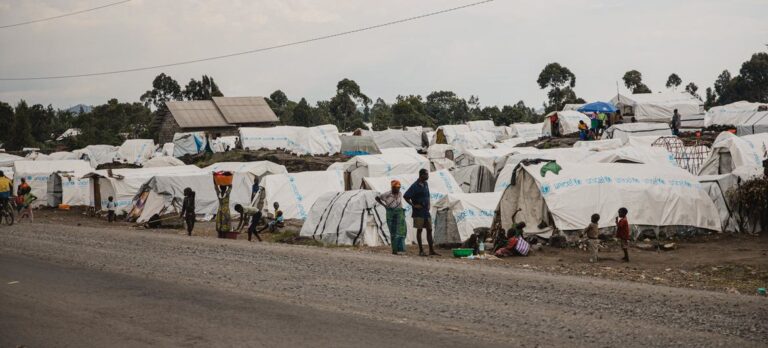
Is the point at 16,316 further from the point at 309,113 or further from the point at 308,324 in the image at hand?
the point at 309,113

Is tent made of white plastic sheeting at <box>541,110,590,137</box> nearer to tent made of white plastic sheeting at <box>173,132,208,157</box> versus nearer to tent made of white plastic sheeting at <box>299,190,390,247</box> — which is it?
tent made of white plastic sheeting at <box>173,132,208,157</box>

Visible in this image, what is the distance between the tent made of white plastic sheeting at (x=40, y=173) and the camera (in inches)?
1553

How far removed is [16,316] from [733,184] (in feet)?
53.2

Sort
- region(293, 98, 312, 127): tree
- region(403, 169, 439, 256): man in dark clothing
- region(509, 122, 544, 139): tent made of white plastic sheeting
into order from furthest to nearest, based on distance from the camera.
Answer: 1. region(293, 98, 312, 127): tree
2. region(509, 122, 544, 139): tent made of white plastic sheeting
3. region(403, 169, 439, 256): man in dark clothing

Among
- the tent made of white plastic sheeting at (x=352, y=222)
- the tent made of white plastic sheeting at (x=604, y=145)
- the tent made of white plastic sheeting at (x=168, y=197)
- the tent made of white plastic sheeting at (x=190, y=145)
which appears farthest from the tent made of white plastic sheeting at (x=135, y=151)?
the tent made of white plastic sheeting at (x=352, y=222)

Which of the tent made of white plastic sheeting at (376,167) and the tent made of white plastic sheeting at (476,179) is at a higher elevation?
the tent made of white plastic sheeting at (376,167)

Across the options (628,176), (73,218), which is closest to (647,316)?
(628,176)

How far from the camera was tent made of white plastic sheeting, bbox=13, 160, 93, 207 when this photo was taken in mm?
39438

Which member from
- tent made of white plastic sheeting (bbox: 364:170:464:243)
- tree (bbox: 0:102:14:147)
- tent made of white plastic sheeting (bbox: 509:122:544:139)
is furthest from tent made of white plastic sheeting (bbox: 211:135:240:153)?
tree (bbox: 0:102:14:147)

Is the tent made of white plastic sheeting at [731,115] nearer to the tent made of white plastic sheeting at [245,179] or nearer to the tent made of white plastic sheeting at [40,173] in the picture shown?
the tent made of white plastic sheeting at [245,179]

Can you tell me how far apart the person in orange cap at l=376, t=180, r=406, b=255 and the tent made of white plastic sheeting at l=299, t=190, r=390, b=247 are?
377 cm

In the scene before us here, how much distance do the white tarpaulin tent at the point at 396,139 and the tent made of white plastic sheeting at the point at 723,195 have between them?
124 ft

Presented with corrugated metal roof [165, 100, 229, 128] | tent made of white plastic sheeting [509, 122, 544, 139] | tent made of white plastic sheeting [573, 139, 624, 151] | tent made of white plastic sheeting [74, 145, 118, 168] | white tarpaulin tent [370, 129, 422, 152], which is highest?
corrugated metal roof [165, 100, 229, 128]

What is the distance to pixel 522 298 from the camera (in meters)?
9.09
